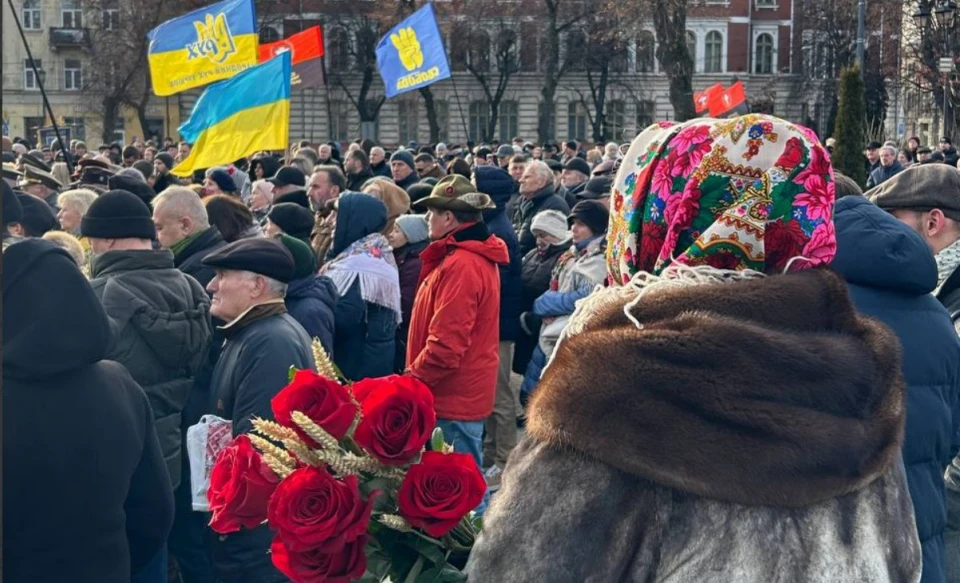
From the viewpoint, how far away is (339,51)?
5747 cm

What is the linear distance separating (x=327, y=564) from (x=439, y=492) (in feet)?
0.71

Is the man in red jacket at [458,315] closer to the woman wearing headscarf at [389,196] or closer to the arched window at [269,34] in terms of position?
the woman wearing headscarf at [389,196]

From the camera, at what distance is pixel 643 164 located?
7.02ft

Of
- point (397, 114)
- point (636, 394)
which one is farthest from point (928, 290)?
point (397, 114)

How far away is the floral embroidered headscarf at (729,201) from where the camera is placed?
2043 mm

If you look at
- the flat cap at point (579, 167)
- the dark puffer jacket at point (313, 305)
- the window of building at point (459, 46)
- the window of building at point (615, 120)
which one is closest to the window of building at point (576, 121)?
the window of building at point (615, 120)

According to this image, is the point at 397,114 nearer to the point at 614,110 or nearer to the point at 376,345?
the point at 614,110

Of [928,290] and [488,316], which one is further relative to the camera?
[488,316]

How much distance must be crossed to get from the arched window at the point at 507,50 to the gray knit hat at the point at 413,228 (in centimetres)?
5000

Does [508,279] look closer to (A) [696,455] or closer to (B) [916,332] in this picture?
(B) [916,332]

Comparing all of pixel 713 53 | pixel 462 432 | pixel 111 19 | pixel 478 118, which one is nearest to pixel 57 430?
pixel 462 432

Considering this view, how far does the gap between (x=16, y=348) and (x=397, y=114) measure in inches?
2308

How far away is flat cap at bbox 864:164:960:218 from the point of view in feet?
15.2

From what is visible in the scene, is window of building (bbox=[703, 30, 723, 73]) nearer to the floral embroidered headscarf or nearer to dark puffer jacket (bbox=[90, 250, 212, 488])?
dark puffer jacket (bbox=[90, 250, 212, 488])
